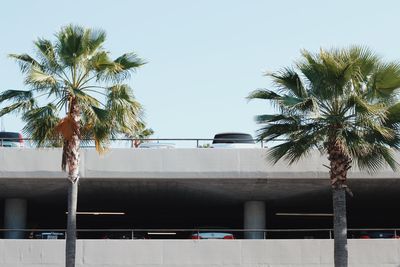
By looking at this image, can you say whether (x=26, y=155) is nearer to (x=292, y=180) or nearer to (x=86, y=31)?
(x=86, y=31)

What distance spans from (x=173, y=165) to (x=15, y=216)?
23.9 ft

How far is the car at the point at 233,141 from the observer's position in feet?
90.3

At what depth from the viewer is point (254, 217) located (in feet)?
99.4

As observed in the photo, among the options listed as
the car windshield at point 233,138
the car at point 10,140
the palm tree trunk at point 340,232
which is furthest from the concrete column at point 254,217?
the car at point 10,140

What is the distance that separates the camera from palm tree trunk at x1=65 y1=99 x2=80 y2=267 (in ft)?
71.8

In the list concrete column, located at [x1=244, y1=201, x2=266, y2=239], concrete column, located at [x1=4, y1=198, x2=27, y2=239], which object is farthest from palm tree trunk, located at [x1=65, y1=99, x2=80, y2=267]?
concrete column, located at [x1=244, y1=201, x2=266, y2=239]

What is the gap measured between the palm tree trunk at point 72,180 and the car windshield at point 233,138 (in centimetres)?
671

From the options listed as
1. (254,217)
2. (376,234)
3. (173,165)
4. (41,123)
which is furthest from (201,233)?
(41,123)

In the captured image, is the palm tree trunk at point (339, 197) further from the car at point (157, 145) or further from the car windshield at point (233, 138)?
the car at point (157, 145)

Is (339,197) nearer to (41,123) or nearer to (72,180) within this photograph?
(72,180)
